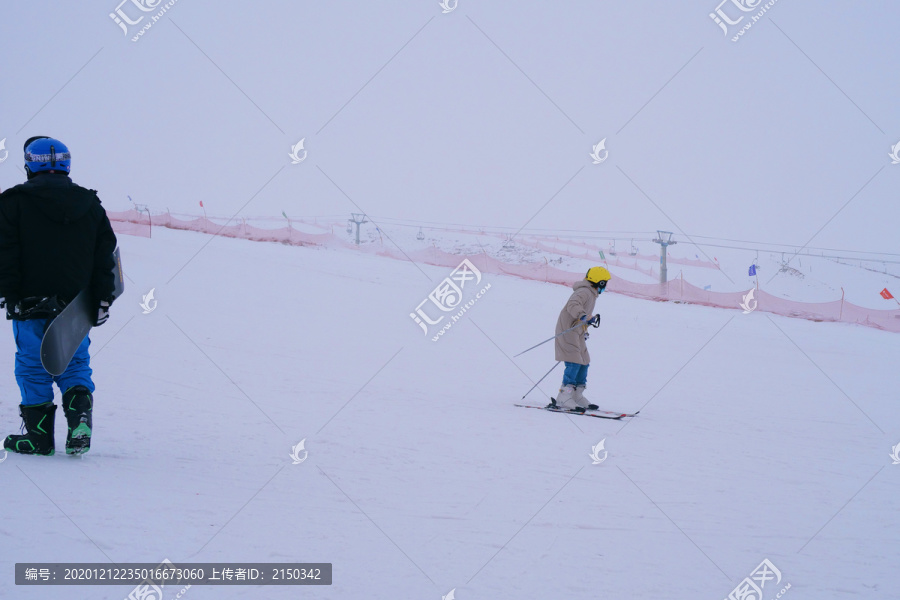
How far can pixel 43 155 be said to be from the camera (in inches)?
176

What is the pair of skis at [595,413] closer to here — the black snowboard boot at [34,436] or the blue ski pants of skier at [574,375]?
the blue ski pants of skier at [574,375]

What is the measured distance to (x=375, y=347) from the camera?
12.9 metres

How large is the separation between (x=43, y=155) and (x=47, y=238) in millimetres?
539

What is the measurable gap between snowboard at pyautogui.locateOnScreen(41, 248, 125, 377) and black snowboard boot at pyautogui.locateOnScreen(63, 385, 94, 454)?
20cm

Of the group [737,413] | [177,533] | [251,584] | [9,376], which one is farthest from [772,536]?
[9,376]

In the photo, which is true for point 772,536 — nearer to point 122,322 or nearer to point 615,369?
point 615,369

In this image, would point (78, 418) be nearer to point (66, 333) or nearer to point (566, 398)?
point (66, 333)

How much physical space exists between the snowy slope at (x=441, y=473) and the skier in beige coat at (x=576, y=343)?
0.69m

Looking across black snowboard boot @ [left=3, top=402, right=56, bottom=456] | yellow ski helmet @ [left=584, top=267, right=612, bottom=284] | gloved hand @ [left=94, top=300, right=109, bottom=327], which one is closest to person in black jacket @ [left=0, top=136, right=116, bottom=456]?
black snowboard boot @ [left=3, top=402, right=56, bottom=456]

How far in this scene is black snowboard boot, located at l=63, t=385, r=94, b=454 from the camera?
441cm

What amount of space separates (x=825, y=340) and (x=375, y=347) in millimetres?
13486

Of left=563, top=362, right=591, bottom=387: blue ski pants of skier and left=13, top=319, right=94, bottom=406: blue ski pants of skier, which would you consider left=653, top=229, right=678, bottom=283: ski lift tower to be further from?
left=13, top=319, right=94, bottom=406: blue ski pants of skier

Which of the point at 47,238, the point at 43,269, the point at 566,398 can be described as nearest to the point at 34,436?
the point at 43,269

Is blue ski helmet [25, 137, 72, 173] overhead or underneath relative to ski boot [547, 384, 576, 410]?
overhead
